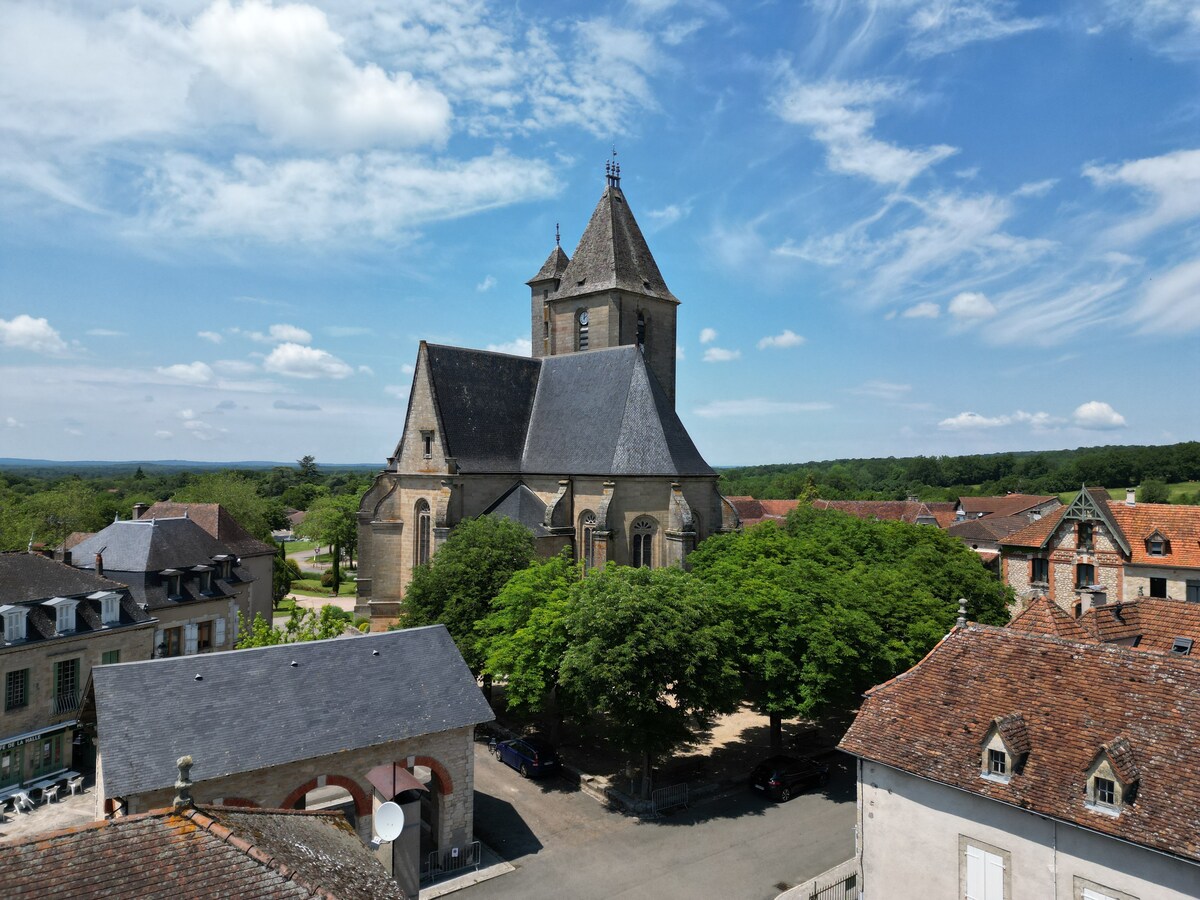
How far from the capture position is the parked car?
24.8 meters

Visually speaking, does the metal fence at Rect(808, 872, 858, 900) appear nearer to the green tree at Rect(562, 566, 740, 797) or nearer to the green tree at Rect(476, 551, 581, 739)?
the green tree at Rect(562, 566, 740, 797)

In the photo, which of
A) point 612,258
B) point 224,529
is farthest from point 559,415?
point 224,529

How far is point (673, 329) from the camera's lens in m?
50.4

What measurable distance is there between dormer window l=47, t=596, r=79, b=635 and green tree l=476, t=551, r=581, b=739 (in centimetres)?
1465

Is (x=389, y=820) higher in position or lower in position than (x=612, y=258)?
lower

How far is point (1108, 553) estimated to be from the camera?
38156 millimetres

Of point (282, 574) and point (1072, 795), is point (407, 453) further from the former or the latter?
point (1072, 795)

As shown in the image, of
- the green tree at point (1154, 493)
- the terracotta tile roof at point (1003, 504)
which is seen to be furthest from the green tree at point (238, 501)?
the green tree at point (1154, 493)

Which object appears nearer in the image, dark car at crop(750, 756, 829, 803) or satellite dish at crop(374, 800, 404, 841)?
satellite dish at crop(374, 800, 404, 841)

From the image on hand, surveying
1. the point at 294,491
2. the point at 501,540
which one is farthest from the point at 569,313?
the point at 294,491

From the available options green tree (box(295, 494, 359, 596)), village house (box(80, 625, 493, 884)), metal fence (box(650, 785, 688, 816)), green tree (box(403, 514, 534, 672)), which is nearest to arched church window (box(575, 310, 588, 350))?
green tree (box(403, 514, 534, 672))

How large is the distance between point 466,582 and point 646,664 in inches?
427

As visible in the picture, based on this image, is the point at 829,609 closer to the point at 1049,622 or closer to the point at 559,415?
the point at 1049,622

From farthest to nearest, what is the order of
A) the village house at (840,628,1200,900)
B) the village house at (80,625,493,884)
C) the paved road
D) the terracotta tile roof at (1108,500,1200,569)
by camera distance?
the terracotta tile roof at (1108,500,1200,569) < the paved road < the village house at (80,625,493,884) < the village house at (840,628,1200,900)
